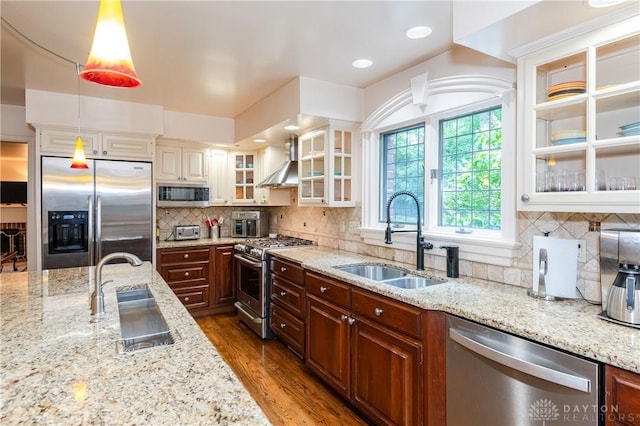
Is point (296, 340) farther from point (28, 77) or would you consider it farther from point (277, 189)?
point (28, 77)

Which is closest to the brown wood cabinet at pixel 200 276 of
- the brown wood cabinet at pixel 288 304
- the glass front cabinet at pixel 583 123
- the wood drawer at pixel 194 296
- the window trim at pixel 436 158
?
the wood drawer at pixel 194 296

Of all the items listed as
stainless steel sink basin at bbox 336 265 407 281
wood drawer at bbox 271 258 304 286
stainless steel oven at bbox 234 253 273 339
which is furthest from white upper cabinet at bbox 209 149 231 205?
stainless steel sink basin at bbox 336 265 407 281

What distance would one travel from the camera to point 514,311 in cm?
165

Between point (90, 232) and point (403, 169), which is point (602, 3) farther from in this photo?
point (90, 232)

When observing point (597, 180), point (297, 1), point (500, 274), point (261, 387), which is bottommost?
point (261, 387)

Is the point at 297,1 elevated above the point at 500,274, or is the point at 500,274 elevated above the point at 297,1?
the point at 297,1

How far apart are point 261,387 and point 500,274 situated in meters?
1.93

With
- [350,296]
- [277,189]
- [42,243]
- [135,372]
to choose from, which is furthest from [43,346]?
[277,189]

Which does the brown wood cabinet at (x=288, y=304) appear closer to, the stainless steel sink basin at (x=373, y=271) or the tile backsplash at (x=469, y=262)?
the stainless steel sink basin at (x=373, y=271)

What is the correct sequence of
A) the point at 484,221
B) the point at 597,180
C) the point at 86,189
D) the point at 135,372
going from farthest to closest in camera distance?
the point at 86,189 < the point at 484,221 < the point at 597,180 < the point at 135,372

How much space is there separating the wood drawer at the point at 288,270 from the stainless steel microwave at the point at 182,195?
1630mm

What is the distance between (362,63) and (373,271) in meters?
1.70

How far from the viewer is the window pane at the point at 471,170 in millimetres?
2412

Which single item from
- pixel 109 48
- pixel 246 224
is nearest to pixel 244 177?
pixel 246 224
